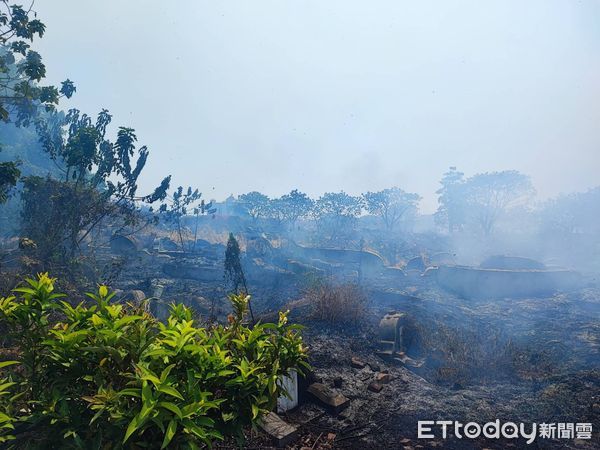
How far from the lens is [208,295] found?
1375 cm

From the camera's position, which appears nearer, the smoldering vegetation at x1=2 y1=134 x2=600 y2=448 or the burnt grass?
the burnt grass

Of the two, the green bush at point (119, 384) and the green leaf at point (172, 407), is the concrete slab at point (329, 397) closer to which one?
the green bush at point (119, 384)

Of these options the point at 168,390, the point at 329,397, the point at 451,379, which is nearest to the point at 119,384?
the point at 168,390

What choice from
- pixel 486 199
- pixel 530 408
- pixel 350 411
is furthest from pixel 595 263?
pixel 350 411

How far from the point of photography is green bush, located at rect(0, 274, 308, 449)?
1.54 m

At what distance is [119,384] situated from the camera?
5.93ft

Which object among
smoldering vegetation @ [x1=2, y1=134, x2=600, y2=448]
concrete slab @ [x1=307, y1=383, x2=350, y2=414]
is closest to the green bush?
smoldering vegetation @ [x1=2, y1=134, x2=600, y2=448]

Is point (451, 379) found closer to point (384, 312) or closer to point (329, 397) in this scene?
point (329, 397)

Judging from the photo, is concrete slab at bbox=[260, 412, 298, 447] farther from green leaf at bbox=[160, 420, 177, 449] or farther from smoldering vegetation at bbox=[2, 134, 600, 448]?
green leaf at bbox=[160, 420, 177, 449]

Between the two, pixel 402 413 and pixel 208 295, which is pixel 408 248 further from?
pixel 402 413

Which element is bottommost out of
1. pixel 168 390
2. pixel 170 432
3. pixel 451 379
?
pixel 451 379

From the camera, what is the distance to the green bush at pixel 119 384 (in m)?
1.54

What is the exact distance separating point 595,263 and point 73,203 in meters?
39.6

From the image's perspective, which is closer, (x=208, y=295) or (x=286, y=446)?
(x=286, y=446)
